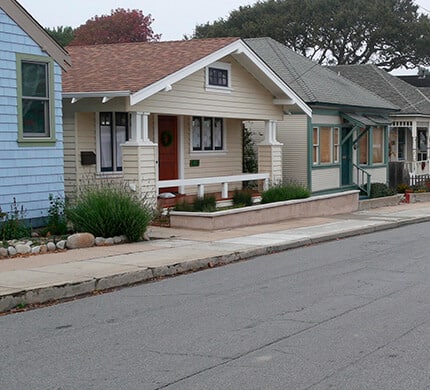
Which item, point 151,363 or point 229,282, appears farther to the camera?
point 229,282

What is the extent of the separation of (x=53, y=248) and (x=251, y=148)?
14.4 m

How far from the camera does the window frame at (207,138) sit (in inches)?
909

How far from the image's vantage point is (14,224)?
1453 cm

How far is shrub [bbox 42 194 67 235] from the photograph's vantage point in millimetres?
15367

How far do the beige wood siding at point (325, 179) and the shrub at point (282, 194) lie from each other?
4.70 meters

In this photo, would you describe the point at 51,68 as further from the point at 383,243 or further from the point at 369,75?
the point at 369,75

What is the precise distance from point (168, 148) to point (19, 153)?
759cm

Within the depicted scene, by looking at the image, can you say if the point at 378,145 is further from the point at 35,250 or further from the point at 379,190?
the point at 35,250

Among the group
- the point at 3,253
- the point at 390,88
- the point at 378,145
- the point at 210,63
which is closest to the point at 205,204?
the point at 210,63

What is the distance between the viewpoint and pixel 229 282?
11.5 m

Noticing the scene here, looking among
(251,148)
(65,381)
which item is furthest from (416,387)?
(251,148)

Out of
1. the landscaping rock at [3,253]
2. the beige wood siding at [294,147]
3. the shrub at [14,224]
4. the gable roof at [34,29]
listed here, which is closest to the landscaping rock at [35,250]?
the landscaping rock at [3,253]

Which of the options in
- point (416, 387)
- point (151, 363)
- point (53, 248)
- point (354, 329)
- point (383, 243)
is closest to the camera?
point (416, 387)

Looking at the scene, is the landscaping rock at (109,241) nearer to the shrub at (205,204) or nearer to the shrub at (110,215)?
the shrub at (110,215)
